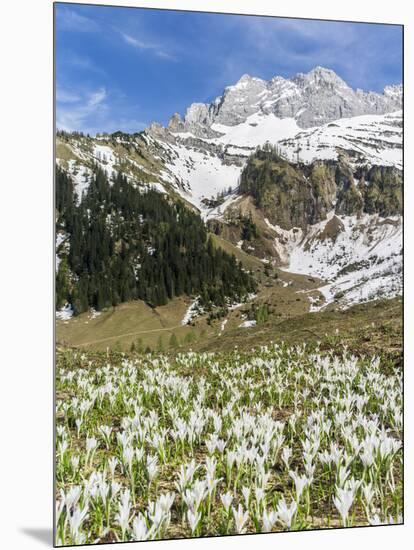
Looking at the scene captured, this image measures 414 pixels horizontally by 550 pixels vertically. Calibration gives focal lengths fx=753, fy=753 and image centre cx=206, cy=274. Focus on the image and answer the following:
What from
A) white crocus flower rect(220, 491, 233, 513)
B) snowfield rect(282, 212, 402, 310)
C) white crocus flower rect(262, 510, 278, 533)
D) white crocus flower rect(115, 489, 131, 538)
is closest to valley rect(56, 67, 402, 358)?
snowfield rect(282, 212, 402, 310)

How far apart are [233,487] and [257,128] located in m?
2.38

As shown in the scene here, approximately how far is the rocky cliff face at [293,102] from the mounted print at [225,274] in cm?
1

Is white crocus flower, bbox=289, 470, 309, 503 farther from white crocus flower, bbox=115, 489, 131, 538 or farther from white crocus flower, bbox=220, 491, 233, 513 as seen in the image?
white crocus flower, bbox=115, 489, 131, 538

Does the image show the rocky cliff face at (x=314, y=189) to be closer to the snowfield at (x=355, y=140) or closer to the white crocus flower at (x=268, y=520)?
the snowfield at (x=355, y=140)

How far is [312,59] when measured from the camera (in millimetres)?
5191

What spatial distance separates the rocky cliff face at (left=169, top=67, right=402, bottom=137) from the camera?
504 centimetres

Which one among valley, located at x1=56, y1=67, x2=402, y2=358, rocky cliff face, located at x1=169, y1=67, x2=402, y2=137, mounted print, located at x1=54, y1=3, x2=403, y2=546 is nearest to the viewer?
mounted print, located at x1=54, y1=3, x2=403, y2=546

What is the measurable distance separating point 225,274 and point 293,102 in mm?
1277

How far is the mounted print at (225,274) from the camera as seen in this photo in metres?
4.50

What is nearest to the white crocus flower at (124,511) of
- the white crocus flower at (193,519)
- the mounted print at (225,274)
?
the mounted print at (225,274)

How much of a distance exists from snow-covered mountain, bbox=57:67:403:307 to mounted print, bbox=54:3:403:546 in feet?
0.05

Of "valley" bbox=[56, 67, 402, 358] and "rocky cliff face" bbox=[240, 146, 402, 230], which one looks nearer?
"valley" bbox=[56, 67, 402, 358]
